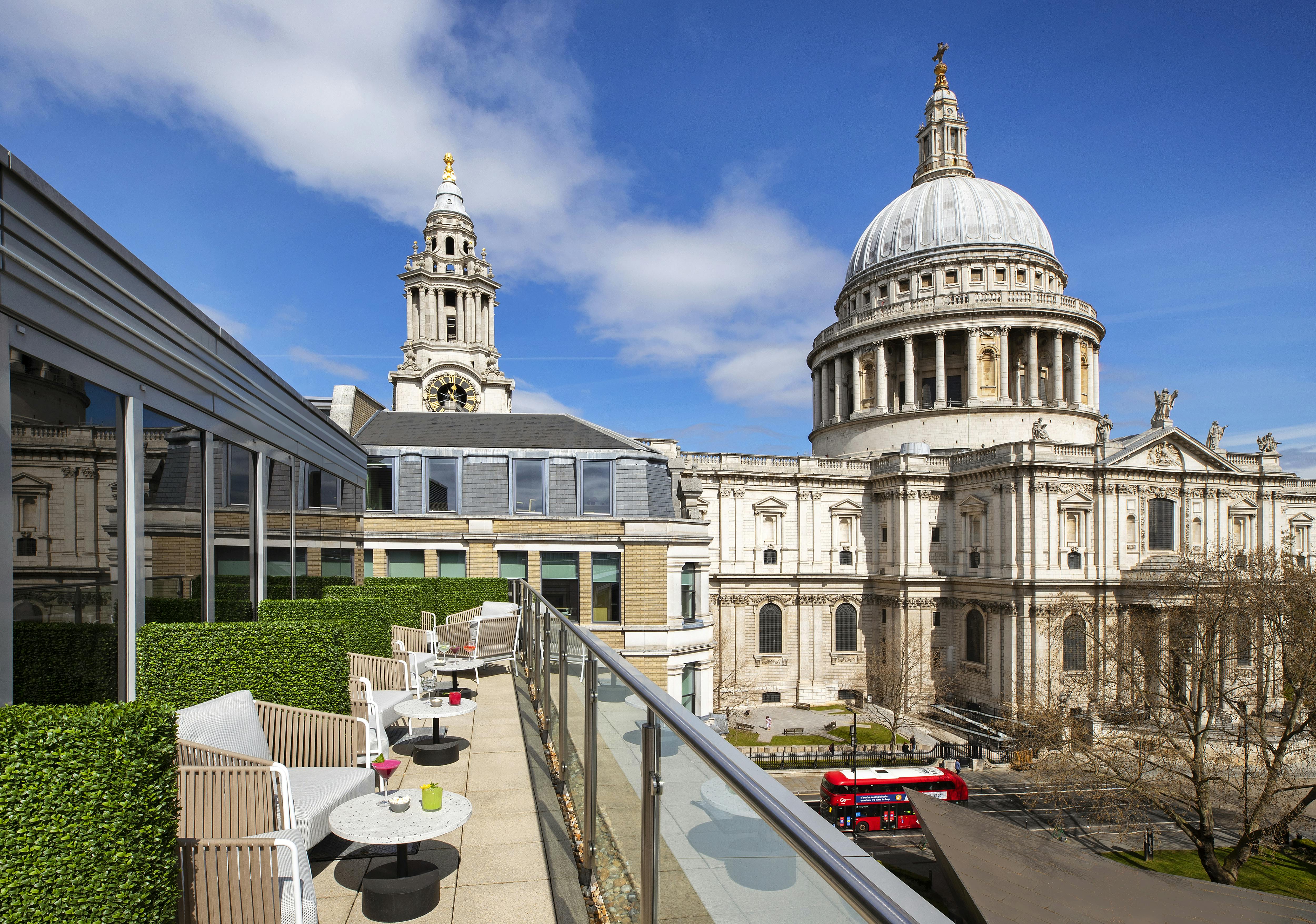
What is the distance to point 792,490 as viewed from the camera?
48.3 metres

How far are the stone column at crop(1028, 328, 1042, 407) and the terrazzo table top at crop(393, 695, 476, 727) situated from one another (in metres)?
53.5

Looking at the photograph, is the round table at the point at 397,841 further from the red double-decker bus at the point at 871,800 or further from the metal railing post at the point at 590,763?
the red double-decker bus at the point at 871,800

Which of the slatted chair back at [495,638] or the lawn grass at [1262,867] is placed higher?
the slatted chair back at [495,638]

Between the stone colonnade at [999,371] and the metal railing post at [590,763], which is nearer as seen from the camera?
the metal railing post at [590,763]

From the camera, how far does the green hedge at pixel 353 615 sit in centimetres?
924

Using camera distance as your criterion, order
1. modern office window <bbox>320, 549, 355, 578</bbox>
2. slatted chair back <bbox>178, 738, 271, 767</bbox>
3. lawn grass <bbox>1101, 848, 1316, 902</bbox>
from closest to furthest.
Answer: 1. slatted chair back <bbox>178, 738, 271, 767</bbox>
2. modern office window <bbox>320, 549, 355, 578</bbox>
3. lawn grass <bbox>1101, 848, 1316, 902</bbox>

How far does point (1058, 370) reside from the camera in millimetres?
53500

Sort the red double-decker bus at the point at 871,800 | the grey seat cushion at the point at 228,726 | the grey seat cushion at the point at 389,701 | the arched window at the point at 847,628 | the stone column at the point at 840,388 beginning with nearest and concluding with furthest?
the grey seat cushion at the point at 228,726, the grey seat cushion at the point at 389,701, the red double-decker bus at the point at 871,800, the arched window at the point at 847,628, the stone column at the point at 840,388

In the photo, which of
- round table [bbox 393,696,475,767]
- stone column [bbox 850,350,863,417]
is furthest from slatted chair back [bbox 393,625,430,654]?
stone column [bbox 850,350,863,417]

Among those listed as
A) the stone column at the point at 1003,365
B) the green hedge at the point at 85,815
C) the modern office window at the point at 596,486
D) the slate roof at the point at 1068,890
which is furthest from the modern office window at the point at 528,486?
the stone column at the point at 1003,365

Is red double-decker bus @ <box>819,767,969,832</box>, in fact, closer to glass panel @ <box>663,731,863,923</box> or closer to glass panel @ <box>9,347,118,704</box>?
glass panel @ <box>9,347,118,704</box>

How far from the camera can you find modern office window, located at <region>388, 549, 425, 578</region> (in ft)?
69.8

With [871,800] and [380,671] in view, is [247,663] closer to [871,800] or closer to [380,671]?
[380,671]

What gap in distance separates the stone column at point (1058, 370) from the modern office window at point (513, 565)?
46.5 m
